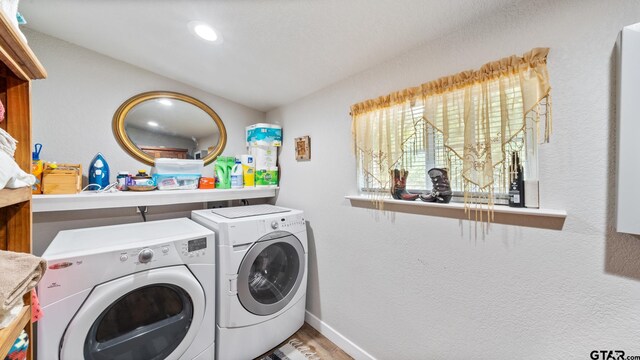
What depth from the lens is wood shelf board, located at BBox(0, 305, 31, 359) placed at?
22.3 inches

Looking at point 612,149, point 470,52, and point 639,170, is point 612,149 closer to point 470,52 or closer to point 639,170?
point 639,170

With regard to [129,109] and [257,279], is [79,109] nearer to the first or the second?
[129,109]

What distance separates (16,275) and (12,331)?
17 cm

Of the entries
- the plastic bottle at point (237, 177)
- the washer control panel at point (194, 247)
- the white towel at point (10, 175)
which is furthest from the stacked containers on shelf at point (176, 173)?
the white towel at point (10, 175)

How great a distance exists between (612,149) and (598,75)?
0.27 m

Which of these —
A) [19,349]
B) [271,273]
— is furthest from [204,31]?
[271,273]

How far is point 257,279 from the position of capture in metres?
1.67

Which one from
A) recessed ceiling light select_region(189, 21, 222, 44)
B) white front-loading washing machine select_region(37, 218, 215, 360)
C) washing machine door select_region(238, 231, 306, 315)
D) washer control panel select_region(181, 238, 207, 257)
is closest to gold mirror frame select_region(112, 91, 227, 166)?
A: white front-loading washing machine select_region(37, 218, 215, 360)

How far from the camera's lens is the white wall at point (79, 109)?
1.47 meters

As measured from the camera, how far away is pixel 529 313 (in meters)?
0.97

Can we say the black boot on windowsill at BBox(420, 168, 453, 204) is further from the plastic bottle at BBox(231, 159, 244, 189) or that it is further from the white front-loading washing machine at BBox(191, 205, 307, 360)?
the plastic bottle at BBox(231, 159, 244, 189)

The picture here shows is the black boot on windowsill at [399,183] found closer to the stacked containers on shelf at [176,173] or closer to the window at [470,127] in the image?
the window at [470,127]

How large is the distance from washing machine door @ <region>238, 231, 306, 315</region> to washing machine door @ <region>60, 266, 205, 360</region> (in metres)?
0.29

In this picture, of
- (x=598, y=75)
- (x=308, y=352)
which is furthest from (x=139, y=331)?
(x=598, y=75)
